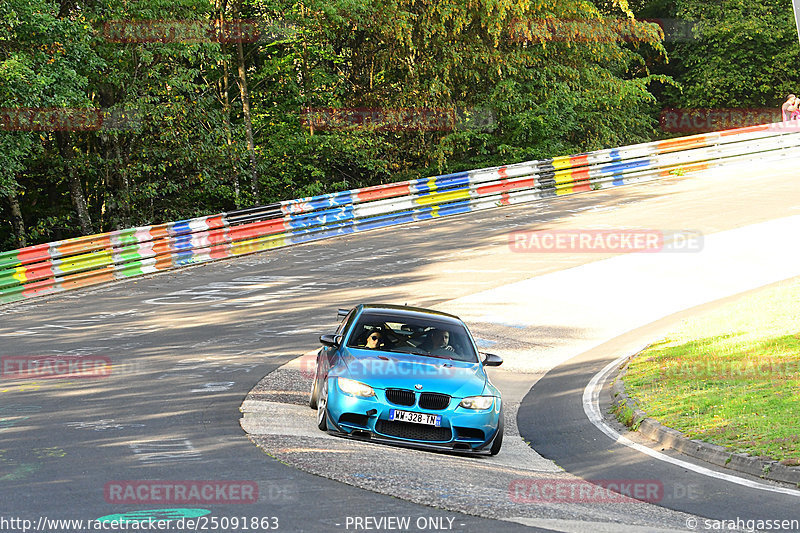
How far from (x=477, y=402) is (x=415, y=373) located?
2.60ft

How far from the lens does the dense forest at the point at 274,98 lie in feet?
88.2

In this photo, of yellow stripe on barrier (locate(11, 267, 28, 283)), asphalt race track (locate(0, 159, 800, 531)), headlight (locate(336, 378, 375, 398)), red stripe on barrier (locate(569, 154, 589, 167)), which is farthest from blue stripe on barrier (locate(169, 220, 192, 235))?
headlight (locate(336, 378, 375, 398))

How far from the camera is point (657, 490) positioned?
9344 millimetres

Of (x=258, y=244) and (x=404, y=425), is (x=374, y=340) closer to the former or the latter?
(x=404, y=425)

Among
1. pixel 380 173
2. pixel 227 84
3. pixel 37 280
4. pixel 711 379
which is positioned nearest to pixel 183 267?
pixel 37 280

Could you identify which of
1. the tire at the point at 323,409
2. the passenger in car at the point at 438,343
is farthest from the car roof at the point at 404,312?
the tire at the point at 323,409

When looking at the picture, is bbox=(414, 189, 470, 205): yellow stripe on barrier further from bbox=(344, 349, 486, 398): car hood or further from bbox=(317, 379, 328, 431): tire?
bbox=(317, 379, 328, 431): tire

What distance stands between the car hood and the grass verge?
2.76 m

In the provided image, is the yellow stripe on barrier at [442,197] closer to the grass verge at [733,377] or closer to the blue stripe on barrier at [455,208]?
the blue stripe on barrier at [455,208]

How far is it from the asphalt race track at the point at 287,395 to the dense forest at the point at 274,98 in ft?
19.4

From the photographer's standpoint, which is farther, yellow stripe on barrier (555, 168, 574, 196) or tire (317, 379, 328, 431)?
yellow stripe on barrier (555, 168, 574, 196)

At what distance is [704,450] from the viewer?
10.7 m

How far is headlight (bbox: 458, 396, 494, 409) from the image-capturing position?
10656mm

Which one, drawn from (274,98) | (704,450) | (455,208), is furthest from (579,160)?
(704,450)
